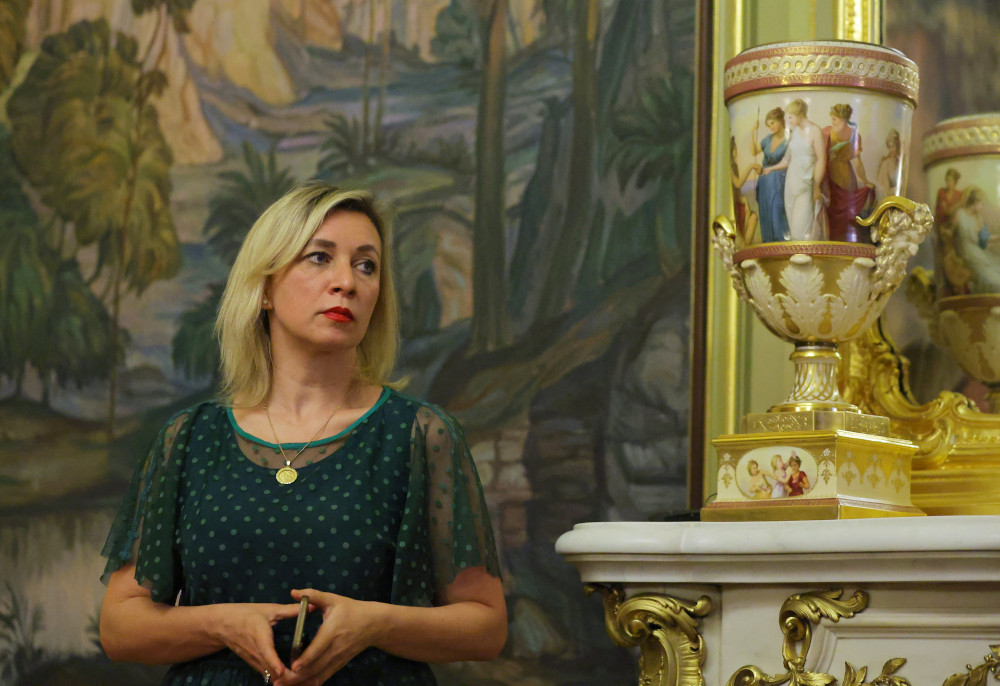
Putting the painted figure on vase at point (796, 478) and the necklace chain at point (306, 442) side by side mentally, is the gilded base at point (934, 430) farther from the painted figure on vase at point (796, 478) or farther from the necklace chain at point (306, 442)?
the necklace chain at point (306, 442)

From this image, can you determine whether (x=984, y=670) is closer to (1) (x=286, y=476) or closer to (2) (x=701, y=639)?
(2) (x=701, y=639)

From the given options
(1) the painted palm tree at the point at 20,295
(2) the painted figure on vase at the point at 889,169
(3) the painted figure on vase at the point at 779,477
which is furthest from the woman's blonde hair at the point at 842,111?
(1) the painted palm tree at the point at 20,295

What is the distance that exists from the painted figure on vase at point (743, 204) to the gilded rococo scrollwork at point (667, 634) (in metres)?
0.87

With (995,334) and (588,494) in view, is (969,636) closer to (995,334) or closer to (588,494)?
(995,334)

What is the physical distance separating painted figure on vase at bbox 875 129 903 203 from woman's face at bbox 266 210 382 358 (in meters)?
1.15

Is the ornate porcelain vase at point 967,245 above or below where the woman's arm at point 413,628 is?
above

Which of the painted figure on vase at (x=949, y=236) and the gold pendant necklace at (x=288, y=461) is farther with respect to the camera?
the painted figure on vase at (x=949, y=236)

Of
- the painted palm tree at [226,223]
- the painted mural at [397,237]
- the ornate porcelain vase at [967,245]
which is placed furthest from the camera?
the painted palm tree at [226,223]

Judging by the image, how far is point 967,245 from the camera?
10.7 ft

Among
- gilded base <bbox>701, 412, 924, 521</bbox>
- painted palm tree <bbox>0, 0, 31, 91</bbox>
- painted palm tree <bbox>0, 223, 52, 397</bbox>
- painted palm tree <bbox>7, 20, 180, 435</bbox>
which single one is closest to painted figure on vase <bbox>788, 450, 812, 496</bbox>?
gilded base <bbox>701, 412, 924, 521</bbox>

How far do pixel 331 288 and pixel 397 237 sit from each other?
5.59 feet

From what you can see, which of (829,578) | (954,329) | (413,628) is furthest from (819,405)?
(413,628)

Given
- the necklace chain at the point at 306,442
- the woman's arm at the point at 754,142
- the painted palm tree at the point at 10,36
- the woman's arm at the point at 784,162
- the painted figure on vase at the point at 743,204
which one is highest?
the painted palm tree at the point at 10,36

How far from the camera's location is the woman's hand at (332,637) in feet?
7.29
